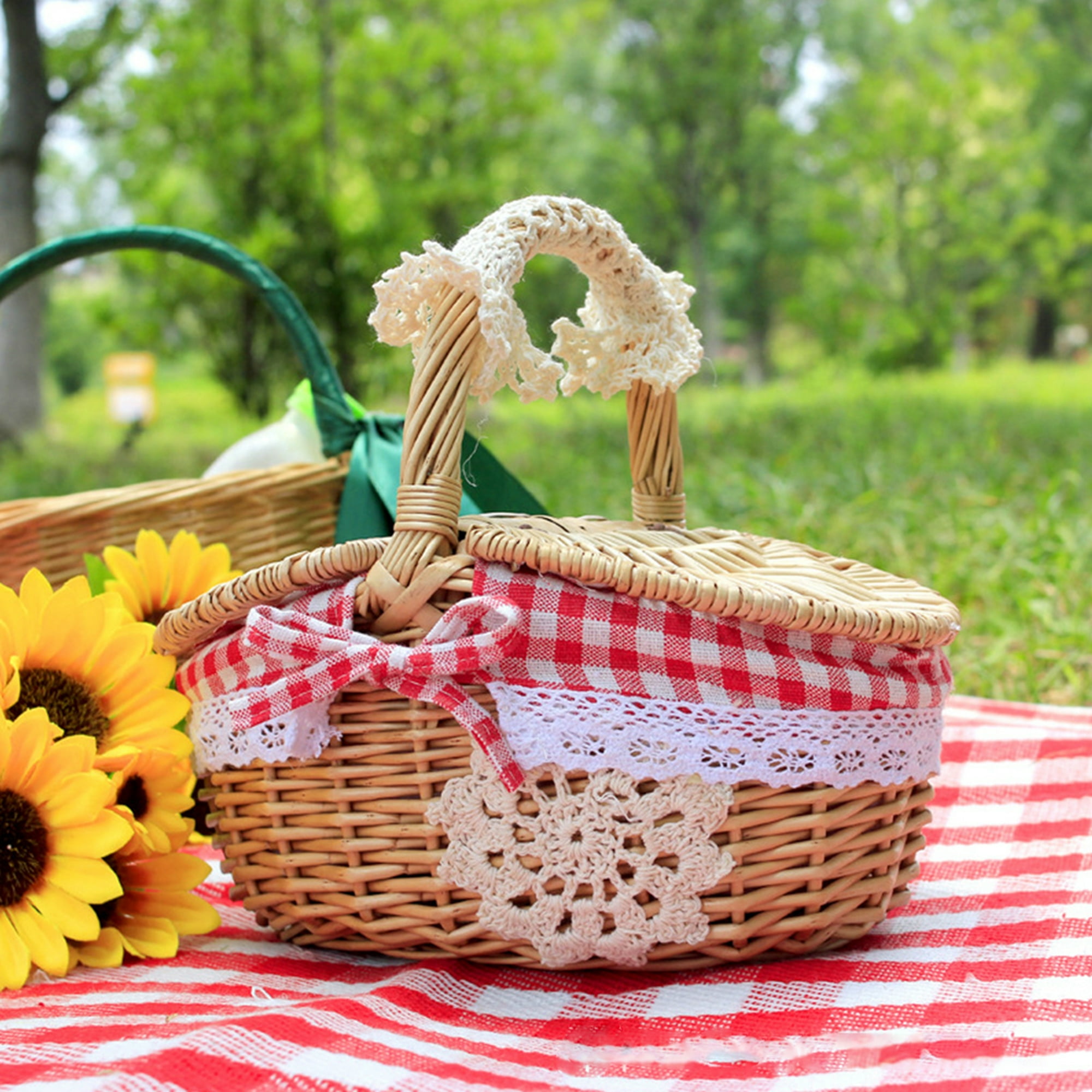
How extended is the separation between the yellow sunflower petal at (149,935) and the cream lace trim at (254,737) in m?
0.11

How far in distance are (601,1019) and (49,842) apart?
37 centimetres

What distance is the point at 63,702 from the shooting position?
2.57ft

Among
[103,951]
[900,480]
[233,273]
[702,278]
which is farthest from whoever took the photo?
[702,278]

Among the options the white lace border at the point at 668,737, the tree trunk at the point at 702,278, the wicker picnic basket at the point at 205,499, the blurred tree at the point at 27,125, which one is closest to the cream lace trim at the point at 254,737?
the white lace border at the point at 668,737

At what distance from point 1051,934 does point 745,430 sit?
9.22ft

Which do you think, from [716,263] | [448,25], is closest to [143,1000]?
[448,25]

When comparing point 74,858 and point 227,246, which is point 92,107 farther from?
point 74,858

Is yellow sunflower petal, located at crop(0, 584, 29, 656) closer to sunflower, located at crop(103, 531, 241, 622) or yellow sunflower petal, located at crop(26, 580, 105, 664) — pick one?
yellow sunflower petal, located at crop(26, 580, 105, 664)

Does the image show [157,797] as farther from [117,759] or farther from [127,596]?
[127,596]

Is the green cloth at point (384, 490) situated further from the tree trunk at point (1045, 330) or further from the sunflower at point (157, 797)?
the tree trunk at point (1045, 330)

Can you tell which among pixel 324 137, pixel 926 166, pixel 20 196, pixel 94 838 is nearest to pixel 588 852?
pixel 94 838

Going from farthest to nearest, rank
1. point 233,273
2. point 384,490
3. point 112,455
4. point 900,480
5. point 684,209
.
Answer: point 684,209 → point 112,455 → point 900,480 → point 233,273 → point 384,490

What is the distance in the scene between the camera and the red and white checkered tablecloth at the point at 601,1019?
581mm

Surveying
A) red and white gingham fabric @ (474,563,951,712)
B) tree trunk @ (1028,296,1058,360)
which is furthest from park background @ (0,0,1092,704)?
tree trunk @ (1028,296,1058,360)
